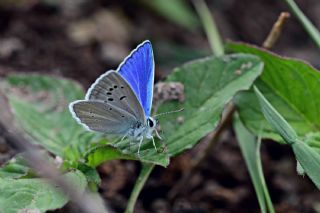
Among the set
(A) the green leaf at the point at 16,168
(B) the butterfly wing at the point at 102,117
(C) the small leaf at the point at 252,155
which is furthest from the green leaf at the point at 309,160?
(A) the green leaf at the point at 16,168

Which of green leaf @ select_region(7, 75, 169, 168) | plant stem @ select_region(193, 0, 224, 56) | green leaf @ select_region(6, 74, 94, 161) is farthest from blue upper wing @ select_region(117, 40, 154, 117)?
plant stem @ select_region(193, 0, 224, 56)

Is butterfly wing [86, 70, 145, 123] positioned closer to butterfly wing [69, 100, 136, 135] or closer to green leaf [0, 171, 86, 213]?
butterfly wing [69, 100, 136, 135]

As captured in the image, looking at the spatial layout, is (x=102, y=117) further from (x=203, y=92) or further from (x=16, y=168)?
(x=203, y=92)

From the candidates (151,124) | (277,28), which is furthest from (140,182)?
(277,28)

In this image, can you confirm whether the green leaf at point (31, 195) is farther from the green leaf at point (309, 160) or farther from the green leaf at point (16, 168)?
the green leaf at point (309, 160)

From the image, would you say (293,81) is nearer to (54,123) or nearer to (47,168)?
(54,123)

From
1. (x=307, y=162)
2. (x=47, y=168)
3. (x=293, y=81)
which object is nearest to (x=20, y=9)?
(x=293, y=81)

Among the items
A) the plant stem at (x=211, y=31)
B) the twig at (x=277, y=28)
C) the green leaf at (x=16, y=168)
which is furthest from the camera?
the plant stem at (x=211, y=31)
